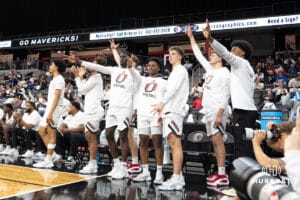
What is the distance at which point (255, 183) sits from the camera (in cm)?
154

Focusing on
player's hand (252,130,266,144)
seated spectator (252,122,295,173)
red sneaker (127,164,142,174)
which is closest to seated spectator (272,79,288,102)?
red sneaker (127,164,142,174)

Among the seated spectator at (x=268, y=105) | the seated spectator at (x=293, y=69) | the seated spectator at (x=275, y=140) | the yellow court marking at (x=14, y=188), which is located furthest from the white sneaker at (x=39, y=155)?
→ the seated spectator at (x=293, y=69)

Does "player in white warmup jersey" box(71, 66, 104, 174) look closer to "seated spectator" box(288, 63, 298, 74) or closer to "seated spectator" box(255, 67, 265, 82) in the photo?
"seated spectator" box(255, 67, 265, 82)

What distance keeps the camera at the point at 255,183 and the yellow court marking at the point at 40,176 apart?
3620 mm

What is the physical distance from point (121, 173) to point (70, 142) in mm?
2142

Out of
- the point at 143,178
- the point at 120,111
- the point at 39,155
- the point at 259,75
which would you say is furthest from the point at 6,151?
the point at 259,75

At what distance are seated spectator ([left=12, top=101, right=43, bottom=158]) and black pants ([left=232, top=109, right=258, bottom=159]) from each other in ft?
13.6

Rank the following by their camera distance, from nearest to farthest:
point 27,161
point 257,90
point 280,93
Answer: point 27,161 → point 280,93 → point 257,90

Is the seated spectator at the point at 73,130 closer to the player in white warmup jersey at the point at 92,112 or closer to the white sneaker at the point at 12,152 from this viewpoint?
the player in white warmup jersey at the point at 92,112

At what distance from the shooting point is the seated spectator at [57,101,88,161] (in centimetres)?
689

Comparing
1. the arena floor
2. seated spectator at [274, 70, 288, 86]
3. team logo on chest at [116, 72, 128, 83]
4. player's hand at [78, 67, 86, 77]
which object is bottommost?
the arena floor

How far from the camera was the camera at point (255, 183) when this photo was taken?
144 cm

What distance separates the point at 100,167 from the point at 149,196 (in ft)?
7.43

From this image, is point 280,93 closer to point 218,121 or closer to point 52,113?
point 218,121
